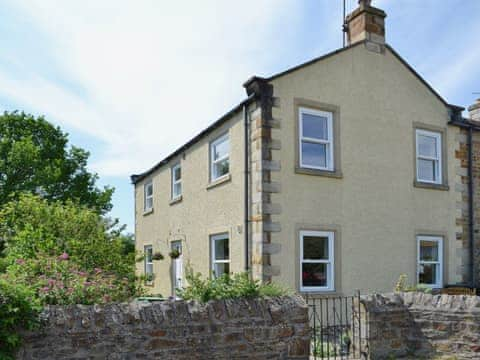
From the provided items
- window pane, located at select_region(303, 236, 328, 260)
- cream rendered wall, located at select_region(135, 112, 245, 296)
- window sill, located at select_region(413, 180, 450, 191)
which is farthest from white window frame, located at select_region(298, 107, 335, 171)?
window sill, located at select_region(413, 180, 450, 191)

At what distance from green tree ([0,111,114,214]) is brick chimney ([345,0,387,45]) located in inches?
732

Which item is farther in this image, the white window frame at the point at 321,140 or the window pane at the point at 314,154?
the window pane at the point at 314,154

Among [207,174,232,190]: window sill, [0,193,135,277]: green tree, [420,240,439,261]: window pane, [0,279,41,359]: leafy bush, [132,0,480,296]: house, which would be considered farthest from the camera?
[420,240,439,261]: window pane

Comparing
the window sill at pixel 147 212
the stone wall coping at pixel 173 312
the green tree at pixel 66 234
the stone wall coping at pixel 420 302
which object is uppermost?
the window sill at pixel 147 212

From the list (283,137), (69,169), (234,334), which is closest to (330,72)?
(283,137)

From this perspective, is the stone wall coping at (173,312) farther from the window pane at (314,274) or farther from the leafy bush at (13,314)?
the window pane at (314,274)

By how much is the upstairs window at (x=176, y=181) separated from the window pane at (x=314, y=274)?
6.72m

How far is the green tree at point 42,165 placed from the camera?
87.3 feet

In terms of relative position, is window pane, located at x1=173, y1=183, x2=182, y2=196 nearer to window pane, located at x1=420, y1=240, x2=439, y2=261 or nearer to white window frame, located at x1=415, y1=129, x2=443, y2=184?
white window frame, located at x1=415, y1=129, x2=443, y2=184

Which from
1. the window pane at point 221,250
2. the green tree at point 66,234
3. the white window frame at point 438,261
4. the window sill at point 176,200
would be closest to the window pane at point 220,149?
the window pane at point 221,250

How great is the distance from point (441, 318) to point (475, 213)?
24.4 feet

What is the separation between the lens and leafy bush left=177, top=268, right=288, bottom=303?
648 centimetres

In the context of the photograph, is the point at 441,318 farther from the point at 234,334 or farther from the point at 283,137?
the point at 283,137

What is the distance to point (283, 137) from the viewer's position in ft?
37.0
